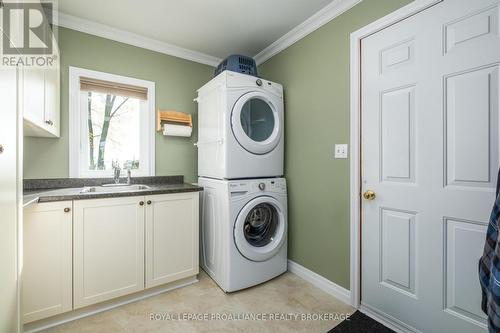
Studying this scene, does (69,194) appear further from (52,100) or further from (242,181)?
(242,181)

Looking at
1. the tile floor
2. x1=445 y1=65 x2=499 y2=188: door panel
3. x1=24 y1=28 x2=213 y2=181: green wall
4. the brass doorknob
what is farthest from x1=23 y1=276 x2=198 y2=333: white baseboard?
x1=445 y1=65 x2=499 y2=188: door panel

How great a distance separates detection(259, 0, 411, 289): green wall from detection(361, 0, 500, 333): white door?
0.58 ft

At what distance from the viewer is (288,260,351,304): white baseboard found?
71.0 inches

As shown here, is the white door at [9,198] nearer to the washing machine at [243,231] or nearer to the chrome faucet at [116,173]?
the chrome faucet at [116,173]

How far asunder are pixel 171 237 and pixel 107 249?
0.46 meters

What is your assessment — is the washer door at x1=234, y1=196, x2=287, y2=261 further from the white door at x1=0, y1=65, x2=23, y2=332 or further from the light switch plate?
the white door at x1=0, y1=65, x2=23, y2=332

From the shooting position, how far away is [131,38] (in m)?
2.24

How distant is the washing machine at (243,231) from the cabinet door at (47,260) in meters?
1.05

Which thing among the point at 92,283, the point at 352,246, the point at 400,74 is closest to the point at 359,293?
the point at 352,246

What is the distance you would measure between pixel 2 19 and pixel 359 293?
8.15 ft

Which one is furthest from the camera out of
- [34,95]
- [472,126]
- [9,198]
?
[34,95]

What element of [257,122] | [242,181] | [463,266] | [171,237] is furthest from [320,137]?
[171,237]

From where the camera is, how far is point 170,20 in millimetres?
2010

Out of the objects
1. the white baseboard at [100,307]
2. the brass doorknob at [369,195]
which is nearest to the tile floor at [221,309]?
the white baseboard at [100,307]
